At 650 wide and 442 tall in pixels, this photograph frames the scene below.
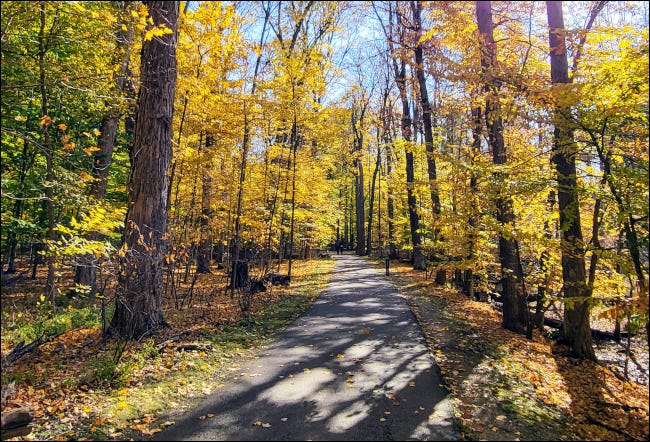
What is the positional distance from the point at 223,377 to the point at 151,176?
3.83m

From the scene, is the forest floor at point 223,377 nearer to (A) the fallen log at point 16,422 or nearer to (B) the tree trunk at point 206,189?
(A) the fallen log at point 16,422

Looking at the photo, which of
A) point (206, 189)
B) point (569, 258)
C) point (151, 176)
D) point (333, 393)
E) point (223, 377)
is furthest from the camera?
point (206, 189)

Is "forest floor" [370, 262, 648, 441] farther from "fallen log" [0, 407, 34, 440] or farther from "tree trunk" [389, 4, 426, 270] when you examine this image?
"tree trunk" [389, 4, 426, 270]

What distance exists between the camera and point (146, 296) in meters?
6.57

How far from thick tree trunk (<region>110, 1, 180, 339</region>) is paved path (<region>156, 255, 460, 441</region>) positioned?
2.33 meters

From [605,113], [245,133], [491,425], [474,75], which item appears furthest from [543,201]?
[245,133]

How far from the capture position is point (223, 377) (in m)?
5.28

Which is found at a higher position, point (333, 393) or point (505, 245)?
point (505, 245)

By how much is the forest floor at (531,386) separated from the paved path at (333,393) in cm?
37

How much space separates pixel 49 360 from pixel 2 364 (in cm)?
176

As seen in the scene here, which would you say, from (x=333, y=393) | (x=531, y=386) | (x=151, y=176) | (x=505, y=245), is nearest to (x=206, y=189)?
(x=151, y=176)

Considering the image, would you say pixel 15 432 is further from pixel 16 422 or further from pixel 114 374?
pixel 114 374

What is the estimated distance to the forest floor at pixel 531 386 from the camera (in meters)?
4.12

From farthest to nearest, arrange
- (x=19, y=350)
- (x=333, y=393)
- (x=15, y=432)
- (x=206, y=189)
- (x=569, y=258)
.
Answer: (x=206, y=189) → (x=569, y=258) → (x=19, y=350) → (x=333, y=393) → (x=15, y=432)
